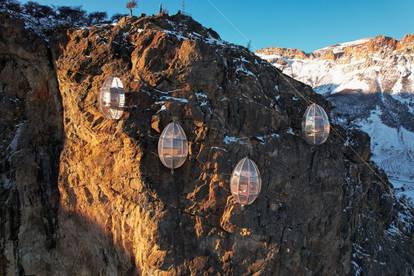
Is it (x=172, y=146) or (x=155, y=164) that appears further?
(x=155, y=164)

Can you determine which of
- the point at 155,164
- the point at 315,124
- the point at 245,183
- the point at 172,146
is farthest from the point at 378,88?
the point at 172,146

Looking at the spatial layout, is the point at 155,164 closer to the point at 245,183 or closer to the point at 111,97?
the point at 111,97

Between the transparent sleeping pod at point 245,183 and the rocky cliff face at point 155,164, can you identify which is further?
the rocky cliff face at point 155,164

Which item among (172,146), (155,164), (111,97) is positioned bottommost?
(155,164)

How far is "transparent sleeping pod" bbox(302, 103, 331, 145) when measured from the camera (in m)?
15.6

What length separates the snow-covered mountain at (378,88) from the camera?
123500mm

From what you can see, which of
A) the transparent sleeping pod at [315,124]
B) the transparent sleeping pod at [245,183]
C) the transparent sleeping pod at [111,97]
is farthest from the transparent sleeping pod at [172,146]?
the transparent sleeping pod at [315,124]

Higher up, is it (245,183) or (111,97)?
(111,97)

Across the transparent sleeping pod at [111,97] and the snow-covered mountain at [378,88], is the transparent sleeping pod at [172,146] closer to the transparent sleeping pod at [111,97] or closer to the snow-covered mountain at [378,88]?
the transparent sleeping pod at [111,97]

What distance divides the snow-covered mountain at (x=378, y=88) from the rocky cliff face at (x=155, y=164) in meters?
93.4

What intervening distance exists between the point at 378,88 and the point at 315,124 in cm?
15771

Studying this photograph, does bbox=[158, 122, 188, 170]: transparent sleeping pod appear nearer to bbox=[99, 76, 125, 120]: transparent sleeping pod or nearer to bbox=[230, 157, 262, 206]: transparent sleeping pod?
bbox=[230, 157, 262, 206]: transparent sleeping pod

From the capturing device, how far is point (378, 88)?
158250mm

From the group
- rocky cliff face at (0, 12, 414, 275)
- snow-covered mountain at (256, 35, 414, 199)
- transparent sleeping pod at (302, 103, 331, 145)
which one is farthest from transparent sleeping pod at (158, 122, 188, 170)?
snow-covered mountain at (256, 35, 414, 199)
